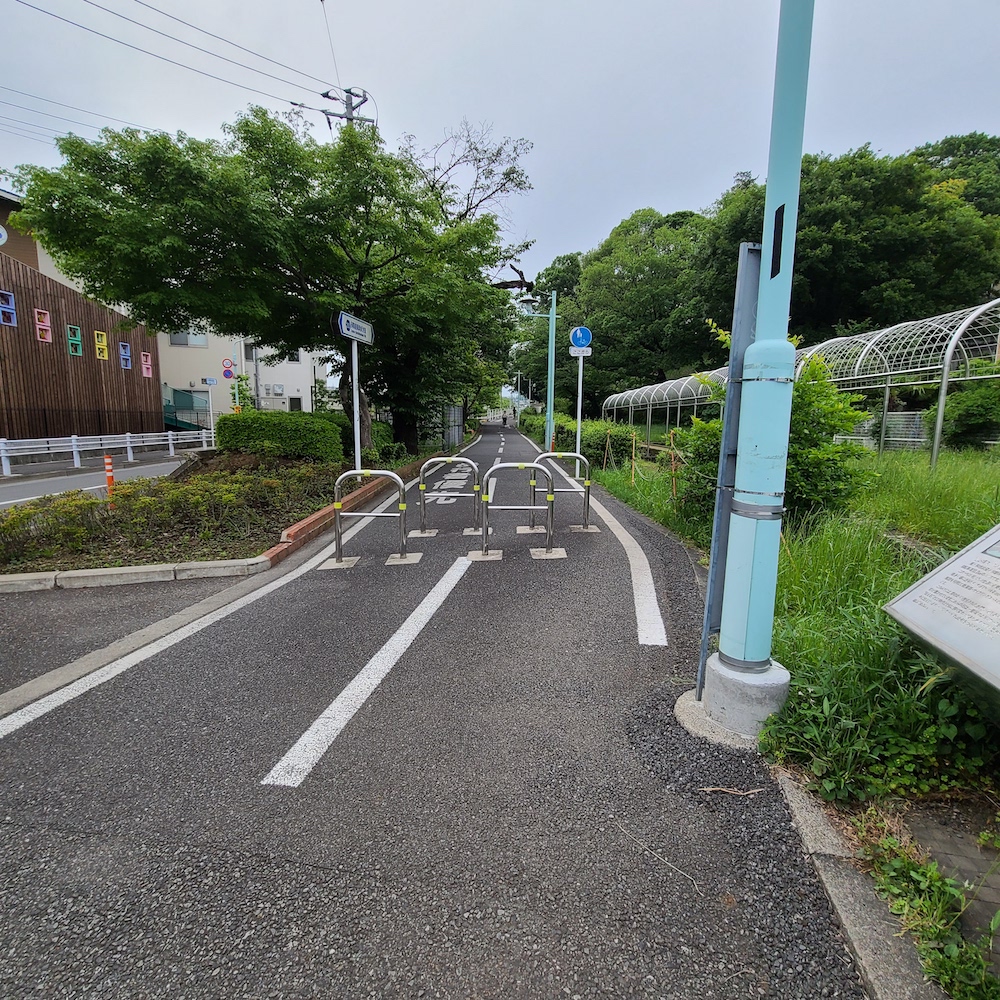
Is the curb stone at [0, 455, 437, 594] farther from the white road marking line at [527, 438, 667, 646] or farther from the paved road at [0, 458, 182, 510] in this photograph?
the paved road at [0, 458, 182, 510]

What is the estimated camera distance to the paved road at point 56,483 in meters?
10.8

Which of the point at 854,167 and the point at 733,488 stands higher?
the point at 854,167

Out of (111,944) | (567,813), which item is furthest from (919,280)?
(111,944)

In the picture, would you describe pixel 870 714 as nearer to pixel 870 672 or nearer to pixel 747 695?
pixel 870 672

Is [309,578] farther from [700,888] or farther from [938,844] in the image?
[938,844]

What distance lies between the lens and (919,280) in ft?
64.8

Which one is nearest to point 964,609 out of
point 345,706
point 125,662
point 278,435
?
point 345,706

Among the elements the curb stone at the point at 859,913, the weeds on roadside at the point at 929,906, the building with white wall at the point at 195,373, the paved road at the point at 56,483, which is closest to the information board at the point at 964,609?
the weeds on roadside at the point at 929,906

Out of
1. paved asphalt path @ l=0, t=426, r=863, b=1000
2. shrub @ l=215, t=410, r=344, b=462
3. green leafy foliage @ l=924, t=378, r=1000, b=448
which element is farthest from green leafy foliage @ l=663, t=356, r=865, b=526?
shrub @ l=215, t=410, r=344, b=462

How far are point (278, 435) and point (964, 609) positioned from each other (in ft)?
36.6

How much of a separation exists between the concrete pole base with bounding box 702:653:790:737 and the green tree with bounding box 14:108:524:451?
9008 mm

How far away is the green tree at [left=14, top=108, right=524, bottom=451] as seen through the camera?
25.5 ft

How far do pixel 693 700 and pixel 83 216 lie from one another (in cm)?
1041

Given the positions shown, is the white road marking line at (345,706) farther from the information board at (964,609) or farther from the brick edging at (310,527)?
the information board at (964,609)
